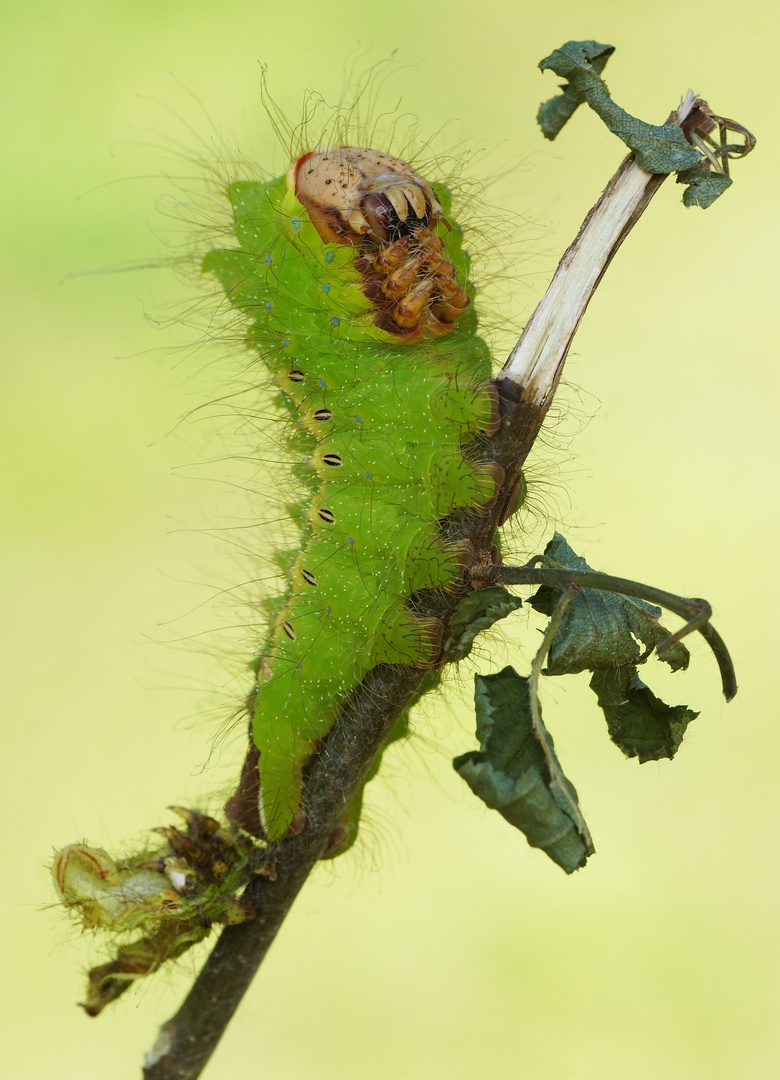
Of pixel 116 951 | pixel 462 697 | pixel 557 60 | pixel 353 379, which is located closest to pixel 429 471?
pixel 353 379

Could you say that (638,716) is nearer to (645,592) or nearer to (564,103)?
(645,592)

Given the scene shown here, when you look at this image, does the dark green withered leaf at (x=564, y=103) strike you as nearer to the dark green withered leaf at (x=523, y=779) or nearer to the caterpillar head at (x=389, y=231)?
the caterpillar head at (x=389, y=231)

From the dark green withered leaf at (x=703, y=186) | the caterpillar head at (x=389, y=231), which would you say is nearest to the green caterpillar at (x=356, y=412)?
the caterpillar head at (x=389, y=231)

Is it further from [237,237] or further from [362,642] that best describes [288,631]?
[237,237]

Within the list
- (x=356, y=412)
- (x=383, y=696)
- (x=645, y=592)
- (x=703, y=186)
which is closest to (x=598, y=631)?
(x=645, y=592)

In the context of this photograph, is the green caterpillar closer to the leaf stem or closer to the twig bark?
the twig bark

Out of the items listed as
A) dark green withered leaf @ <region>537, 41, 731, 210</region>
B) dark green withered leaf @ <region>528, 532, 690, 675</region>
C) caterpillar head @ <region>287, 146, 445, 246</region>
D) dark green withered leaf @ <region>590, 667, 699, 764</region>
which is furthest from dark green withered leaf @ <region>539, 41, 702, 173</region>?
dark green withered leaf @ <region>590, 667, 699, 764</region>
